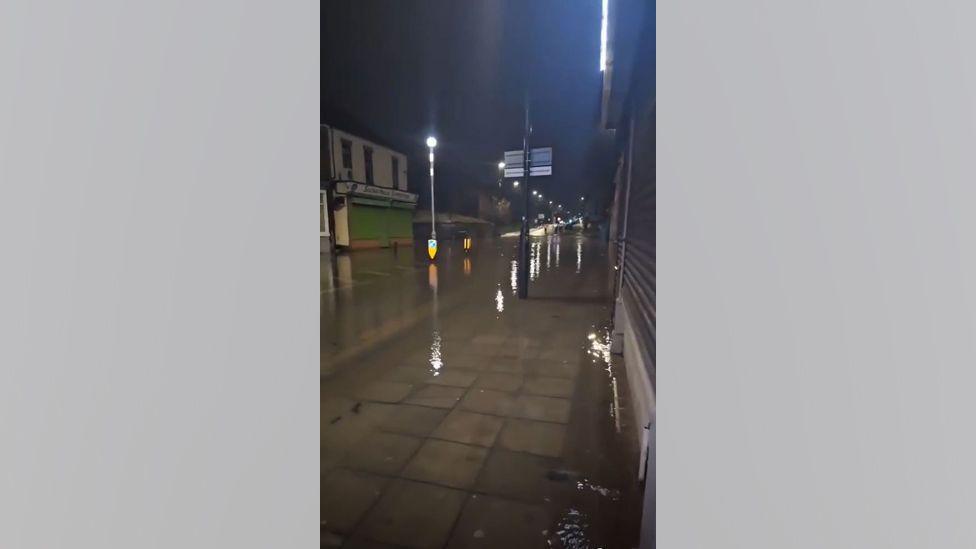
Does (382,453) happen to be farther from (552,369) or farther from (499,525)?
(552,369)

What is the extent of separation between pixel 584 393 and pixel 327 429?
2010 mm

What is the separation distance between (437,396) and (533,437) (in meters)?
1.02

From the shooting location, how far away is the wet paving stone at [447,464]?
223 cm

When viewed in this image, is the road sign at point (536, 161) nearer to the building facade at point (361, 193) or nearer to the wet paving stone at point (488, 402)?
the wet paving stone at point (488, 402)

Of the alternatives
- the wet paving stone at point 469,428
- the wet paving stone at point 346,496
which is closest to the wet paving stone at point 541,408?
the wet paving stone at point 469,428

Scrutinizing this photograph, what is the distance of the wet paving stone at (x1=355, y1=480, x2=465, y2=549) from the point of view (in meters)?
1.81

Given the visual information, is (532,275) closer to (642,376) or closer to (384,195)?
(642,376)

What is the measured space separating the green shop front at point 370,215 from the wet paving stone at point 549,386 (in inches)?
671

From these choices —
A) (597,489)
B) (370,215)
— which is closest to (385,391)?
(597,489)

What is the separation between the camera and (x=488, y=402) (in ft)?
10.7

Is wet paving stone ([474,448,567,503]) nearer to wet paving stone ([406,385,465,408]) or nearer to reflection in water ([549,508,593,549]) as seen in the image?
reflection in water ([549,508,593,549])

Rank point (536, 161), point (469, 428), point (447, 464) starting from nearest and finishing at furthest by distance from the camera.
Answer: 1. point (447, 464)
2. point (469, 428)
3. point (536, 161)

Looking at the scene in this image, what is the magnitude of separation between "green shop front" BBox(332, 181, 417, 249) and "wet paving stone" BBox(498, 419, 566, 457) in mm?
17741

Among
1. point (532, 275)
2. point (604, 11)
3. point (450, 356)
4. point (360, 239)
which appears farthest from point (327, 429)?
point (360, 239)
